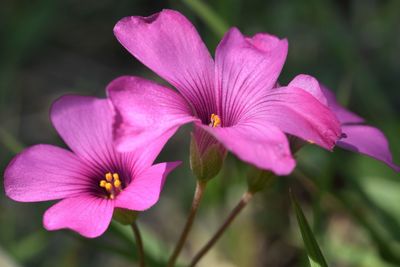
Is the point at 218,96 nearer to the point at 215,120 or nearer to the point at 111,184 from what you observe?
the point at 215,120

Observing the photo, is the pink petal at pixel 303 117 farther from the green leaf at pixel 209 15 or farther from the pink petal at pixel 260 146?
the green leaf at pixel 209 15

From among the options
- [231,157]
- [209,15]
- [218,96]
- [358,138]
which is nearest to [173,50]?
[218,96]

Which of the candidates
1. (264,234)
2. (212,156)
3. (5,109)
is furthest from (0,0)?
(212,156)

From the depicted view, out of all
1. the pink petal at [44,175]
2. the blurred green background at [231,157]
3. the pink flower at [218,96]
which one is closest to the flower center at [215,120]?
the pink flower at [218,96]

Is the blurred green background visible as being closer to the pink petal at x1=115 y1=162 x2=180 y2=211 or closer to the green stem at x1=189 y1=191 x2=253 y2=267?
the green stem at x1=189 y1=191 x2=253 y2=267

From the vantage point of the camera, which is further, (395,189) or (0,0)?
(0,0)

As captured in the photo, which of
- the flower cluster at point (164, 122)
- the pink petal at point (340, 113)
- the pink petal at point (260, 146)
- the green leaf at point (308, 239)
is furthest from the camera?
the pink petal at point (340, 113)

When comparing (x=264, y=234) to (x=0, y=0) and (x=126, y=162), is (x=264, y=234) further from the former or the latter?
(x=0, y=0)
